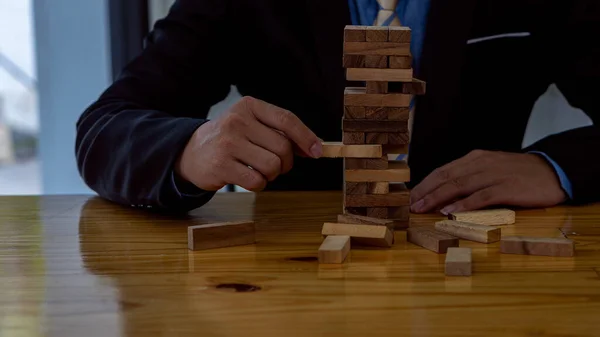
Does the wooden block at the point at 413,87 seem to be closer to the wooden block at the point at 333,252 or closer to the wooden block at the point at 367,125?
the wooden block at the point at 367,125

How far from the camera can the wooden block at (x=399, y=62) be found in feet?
3.52

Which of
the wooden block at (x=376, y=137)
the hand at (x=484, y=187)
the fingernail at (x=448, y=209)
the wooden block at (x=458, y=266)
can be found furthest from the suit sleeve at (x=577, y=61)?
the wooden block at (x=458, y=266)

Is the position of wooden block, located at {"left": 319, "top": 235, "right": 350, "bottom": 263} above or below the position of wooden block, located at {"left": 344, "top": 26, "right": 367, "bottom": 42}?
below

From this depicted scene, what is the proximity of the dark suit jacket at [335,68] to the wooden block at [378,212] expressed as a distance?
2.09ft

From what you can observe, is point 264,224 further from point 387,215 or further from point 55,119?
point 55,119

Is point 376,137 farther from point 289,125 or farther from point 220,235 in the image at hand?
point 220,235

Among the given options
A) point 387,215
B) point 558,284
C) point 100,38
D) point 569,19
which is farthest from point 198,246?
point 100,38

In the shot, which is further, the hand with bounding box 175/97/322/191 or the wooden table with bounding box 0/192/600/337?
the hand with bounding box 175/97/322/191

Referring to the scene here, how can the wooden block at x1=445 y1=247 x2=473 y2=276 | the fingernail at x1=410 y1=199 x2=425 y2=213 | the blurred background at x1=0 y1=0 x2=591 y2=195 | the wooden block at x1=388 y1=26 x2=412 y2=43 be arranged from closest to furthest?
the wooden block at x1=445 y1=247 x2=473 y2=276 → the wooden block at x1=388 y1=26 x2=412 y2=43 → the fingernail at x1=410 y1=199 x2=425 y2=213 → the blurred background at x1=0 y1=0 x2=591 y2=195

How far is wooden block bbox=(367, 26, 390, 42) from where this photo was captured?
107cm

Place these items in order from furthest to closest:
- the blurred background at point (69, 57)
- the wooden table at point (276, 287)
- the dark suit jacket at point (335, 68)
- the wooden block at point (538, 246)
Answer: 1. the blurred background at point (69, 57)
2. the dark suit jacket at point (335, 68)
3. the wooden block at point (538, 246)
4. the wooden table at point (276, 287)

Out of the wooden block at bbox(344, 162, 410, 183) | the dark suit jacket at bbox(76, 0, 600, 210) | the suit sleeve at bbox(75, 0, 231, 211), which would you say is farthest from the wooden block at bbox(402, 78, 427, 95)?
the dark suit jacket at bbox(76, 0, 600, 210)

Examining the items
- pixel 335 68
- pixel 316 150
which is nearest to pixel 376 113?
pixel 316 150

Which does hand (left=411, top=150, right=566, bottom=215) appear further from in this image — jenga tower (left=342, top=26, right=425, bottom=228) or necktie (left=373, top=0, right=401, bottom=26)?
necktie (left=373, top=0, right=401, bottom=26)
